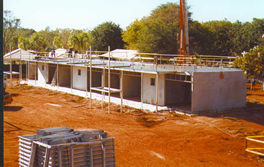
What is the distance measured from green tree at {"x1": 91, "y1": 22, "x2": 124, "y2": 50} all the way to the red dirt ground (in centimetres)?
3544

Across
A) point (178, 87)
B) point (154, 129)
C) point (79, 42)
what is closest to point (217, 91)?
point (178, 87)

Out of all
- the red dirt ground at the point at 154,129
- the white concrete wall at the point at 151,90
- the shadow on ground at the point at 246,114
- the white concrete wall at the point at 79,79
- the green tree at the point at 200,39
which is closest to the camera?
the red dirt ground at the point at 154,129

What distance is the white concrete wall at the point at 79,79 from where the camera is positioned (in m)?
32.2

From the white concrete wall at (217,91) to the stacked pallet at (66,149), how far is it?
13.6 m

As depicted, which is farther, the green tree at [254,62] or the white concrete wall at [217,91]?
the white concrete wall at [217,91]

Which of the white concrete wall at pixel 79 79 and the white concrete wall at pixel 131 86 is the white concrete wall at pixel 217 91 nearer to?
→ the white concrete wall at pixel 131 86

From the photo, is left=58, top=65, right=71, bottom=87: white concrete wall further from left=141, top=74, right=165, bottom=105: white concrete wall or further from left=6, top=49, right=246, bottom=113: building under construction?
left=141, top=74, right=165, bottom=105: white concrete wall

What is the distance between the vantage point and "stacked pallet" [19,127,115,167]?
8.54 meters

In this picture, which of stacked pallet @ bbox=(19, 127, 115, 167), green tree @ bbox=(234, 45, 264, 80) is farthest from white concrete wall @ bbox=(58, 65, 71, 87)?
stacked pallet @ bbox=(19, 127, 115, 167)

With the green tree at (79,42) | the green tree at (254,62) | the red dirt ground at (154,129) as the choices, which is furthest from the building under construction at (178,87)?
the green tree at (79,42)

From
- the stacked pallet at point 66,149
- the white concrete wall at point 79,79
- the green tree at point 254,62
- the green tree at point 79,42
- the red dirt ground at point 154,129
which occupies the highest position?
the green tree at point 79,42

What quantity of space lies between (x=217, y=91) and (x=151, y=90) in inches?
194

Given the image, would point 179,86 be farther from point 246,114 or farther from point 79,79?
point 79,79

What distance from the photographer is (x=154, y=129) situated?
18.9 meters
